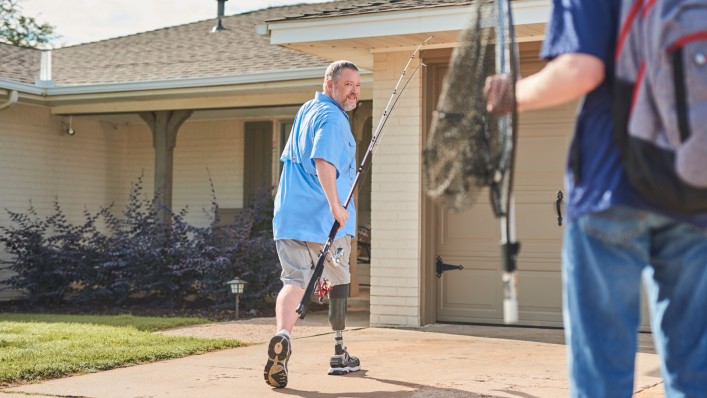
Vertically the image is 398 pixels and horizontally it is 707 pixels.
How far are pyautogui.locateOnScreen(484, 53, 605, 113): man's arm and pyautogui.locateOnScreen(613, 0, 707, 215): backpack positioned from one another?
3.1 inches

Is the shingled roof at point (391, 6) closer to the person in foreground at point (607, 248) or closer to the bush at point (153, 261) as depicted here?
the bush at point (153, 261)

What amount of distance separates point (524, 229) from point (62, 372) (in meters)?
4.11

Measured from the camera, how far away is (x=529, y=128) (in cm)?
853

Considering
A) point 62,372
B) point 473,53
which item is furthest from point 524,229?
point 473,53

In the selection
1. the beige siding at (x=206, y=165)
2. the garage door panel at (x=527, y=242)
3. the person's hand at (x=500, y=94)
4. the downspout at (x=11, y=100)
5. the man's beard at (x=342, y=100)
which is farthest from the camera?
the beige siding at (x=206, y=165)

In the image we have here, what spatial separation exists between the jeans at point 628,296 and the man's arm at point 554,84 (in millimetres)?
305

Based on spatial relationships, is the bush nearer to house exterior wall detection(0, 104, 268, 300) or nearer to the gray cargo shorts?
house exterior wall detection(0, 104, 268, 300)

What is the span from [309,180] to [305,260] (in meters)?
0.44

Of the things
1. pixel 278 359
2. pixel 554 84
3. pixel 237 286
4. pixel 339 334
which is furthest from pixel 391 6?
pixel 554 84

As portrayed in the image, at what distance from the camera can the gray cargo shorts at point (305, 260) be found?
5.56 meters

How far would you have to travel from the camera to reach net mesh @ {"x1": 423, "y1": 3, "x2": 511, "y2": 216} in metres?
2.68

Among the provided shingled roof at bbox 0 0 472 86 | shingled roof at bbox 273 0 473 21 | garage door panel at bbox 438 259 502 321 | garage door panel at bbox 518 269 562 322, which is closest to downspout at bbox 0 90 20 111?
shingled roof at bbox 0 0 472 86

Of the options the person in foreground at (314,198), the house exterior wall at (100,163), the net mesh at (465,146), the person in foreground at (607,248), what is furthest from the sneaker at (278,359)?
the house exterior wall at (100,163)

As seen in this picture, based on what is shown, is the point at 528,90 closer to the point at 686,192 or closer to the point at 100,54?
the point at 686,192
